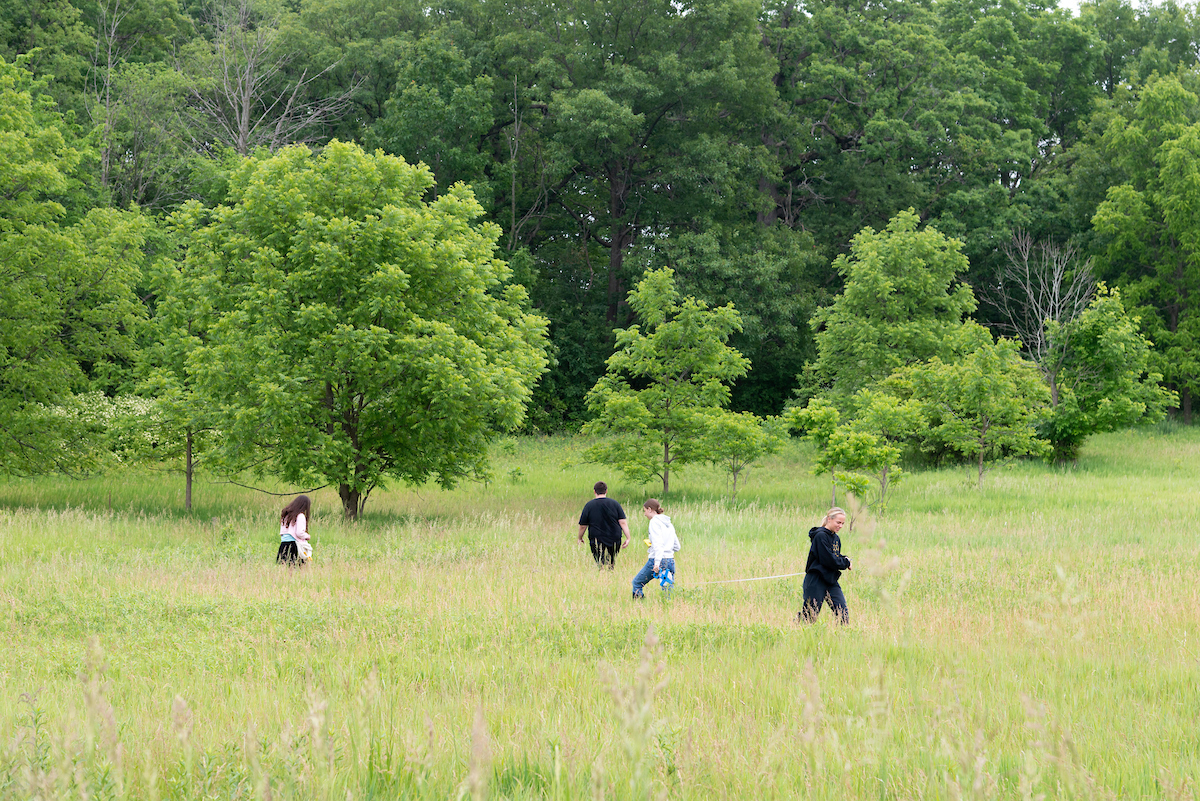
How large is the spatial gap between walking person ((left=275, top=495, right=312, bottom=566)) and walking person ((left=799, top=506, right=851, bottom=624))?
22.4 ft

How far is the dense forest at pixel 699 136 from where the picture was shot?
37.8 meters

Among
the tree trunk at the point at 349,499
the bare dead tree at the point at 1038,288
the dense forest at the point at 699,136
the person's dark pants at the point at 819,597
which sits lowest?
the tree trunk at the point at 349,499

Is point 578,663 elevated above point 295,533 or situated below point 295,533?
below

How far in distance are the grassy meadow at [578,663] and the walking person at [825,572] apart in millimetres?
395

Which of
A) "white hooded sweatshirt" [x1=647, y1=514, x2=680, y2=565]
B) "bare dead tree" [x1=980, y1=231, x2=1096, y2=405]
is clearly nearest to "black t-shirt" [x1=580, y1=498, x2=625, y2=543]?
"white hooded sweatshirt" [x1=647, y1=514, x2=680, y2=565]

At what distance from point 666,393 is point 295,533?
45.1ft

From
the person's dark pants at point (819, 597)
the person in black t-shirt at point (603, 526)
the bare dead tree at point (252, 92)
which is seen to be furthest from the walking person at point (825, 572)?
the bare dead tree at point (252, 92)

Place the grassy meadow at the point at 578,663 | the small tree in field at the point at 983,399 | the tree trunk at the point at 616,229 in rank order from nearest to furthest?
the grassy meadow at the point at 578,663, the small tree in field at the point at 983,399, the tree trunk at the point at 616,229

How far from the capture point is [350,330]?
17781mm

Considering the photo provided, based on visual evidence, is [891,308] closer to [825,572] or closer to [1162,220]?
[1162,220]

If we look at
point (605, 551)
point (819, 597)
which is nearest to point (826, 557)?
point (819, 597)

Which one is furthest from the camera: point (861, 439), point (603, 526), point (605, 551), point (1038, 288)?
point (1038, 288)

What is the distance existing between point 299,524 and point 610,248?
35.1 meters

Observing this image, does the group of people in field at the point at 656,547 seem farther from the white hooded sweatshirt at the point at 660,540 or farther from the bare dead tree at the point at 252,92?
the bare dead tree at the point at 252,92
